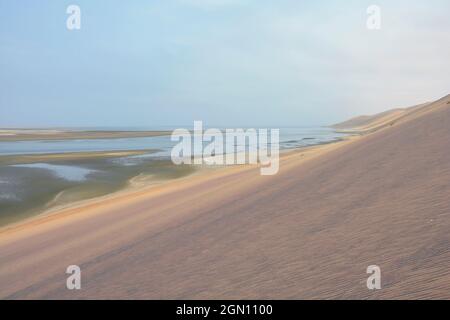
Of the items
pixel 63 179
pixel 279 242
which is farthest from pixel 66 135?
pixel 279 242

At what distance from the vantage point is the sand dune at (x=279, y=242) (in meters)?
4.50

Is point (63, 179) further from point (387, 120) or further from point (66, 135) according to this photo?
point (387, 120)

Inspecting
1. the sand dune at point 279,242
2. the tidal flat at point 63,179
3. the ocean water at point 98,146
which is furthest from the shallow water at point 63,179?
the ocean water at point 98,146

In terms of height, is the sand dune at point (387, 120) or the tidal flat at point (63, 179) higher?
the sand dune at point (387, 120)

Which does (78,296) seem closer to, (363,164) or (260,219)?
(260,219)

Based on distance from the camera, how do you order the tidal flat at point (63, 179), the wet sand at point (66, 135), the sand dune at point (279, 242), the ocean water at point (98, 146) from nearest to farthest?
the sand dune at point (279, 242) < the tidal flat at point (63, 179) < the ocean water at point (98, 146) < the wet sand at point (66, 135)

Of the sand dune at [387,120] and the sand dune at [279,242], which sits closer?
the sand dune at [279,242]

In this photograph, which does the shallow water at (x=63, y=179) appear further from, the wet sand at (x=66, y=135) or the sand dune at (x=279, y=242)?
the wet sand at (x=66, y=135)

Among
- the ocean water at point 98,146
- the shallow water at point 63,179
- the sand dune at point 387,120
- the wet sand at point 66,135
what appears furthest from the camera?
the wet sand at point 66,135

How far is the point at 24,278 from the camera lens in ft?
22.1

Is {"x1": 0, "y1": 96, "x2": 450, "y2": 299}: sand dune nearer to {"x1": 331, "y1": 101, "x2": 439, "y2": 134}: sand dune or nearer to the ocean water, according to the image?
{"x1": 331, "y1": 101, "x2": 439, "y2": 134}: sand dune

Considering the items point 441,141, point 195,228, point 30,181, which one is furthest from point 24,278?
point 30,181

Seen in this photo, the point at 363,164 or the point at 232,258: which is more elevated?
the point at 363,164
